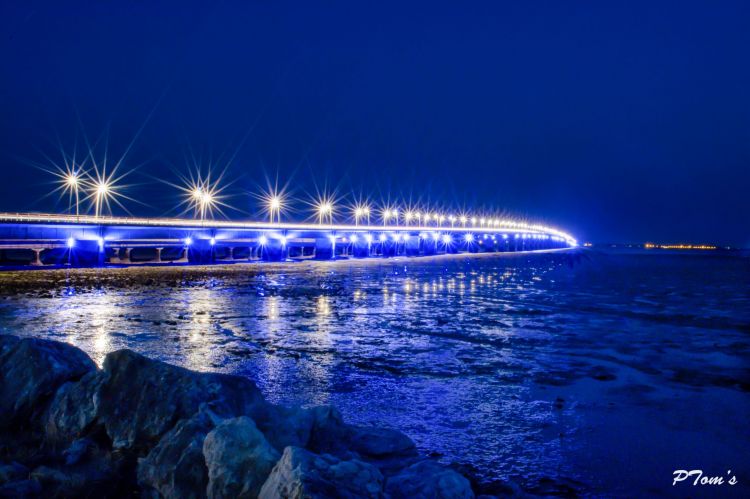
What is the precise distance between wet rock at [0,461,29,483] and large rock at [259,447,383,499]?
2.80 m

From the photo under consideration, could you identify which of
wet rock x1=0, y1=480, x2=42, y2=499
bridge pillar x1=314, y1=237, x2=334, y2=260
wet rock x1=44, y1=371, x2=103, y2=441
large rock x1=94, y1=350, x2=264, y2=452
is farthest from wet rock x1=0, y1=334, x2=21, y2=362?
bridge pillar x1=314, y1=237, x2=334, y2=260

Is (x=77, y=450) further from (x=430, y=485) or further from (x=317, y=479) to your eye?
(x=430, y=485)

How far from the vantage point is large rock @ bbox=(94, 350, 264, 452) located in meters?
6.50

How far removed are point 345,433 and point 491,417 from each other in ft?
8.71

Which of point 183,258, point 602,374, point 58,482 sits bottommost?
point 602,374

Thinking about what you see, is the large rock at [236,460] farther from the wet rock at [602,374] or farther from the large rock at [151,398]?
the wet rock at [602,374]

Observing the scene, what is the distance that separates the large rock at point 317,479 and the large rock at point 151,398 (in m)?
1.85

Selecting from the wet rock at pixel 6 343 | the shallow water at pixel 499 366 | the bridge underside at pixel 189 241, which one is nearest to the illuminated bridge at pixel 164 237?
the bridge underside at pixel 189 241

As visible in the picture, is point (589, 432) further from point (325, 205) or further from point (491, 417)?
point (325, 205)

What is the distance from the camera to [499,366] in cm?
1238

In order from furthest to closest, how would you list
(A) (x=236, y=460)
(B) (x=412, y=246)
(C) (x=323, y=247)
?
(B) (x=412, y=246) < (C) (x=323, y=247) < (A) (x=236, y=460)

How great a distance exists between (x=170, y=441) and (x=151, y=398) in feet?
2.62

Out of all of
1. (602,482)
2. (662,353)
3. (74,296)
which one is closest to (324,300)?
(74,296)

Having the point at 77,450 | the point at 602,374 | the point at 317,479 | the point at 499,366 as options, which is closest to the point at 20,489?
the point at 77,450
